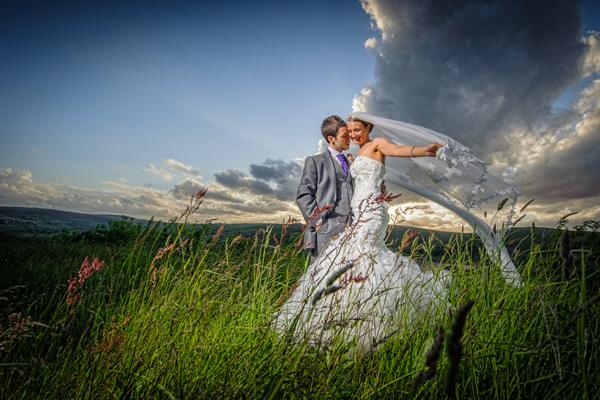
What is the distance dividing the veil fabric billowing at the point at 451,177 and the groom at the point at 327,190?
75 centimetres

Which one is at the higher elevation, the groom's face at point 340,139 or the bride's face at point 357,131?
the bride's face at point 357,131

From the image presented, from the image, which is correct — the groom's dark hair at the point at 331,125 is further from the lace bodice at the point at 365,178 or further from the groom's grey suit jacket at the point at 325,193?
the lace bodice at the point at 365,178

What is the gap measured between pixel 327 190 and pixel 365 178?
532 mm

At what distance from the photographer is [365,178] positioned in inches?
175

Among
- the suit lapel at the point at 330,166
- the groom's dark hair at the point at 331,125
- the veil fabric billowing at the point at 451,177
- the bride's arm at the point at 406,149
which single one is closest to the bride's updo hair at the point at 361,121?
the veil fabric billowing at the point at 451,177

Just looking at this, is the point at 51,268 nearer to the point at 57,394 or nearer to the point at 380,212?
the point at 57,394

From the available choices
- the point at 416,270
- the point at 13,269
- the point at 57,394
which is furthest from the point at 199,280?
the point at 13,269

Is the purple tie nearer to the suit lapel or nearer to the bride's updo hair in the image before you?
the suit lapel

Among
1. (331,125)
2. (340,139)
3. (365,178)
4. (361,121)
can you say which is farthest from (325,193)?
(361,121)

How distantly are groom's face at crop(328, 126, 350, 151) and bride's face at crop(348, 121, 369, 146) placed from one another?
0.34ft

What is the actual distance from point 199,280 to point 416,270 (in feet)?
7.24

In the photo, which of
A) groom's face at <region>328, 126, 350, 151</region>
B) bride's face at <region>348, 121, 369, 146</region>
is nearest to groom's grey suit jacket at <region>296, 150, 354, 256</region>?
groom's face at <region>328, 126, 350, 151</region>

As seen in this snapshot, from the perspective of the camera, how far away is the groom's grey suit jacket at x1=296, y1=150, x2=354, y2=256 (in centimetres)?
432

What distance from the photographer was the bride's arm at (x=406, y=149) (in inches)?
149
